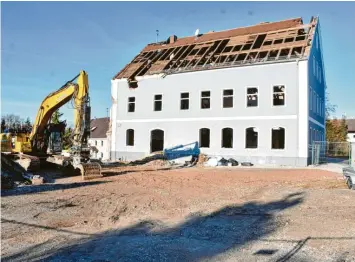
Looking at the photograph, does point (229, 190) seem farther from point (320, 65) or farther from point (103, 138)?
point (103, 138)

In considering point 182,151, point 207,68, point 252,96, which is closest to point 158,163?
point 182,151

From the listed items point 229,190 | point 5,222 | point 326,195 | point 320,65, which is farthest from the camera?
point 320,65

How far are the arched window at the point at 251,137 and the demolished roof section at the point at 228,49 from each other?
493 cm

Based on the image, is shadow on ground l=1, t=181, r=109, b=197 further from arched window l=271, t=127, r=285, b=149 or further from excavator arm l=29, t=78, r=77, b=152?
arched window l=271, t=127, r=285, b=149

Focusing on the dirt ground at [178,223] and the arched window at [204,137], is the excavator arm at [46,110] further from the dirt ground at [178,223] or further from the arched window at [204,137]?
→ the arched window at [204,137]

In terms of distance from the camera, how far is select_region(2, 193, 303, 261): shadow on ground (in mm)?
6172

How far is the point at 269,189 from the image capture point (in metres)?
13.8

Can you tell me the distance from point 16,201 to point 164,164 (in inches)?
600

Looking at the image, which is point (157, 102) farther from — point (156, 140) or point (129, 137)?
point (129, 137)

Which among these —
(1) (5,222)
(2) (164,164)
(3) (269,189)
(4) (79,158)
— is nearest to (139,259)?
(1) (5,222)

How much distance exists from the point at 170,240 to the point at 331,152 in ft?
90.4

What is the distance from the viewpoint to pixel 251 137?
1008 inches

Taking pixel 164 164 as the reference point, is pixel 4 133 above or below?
above

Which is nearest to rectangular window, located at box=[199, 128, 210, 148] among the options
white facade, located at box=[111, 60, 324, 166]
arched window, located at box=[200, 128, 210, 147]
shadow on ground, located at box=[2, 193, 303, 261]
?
arched window, located at box=[200, 128, 210, 147]
